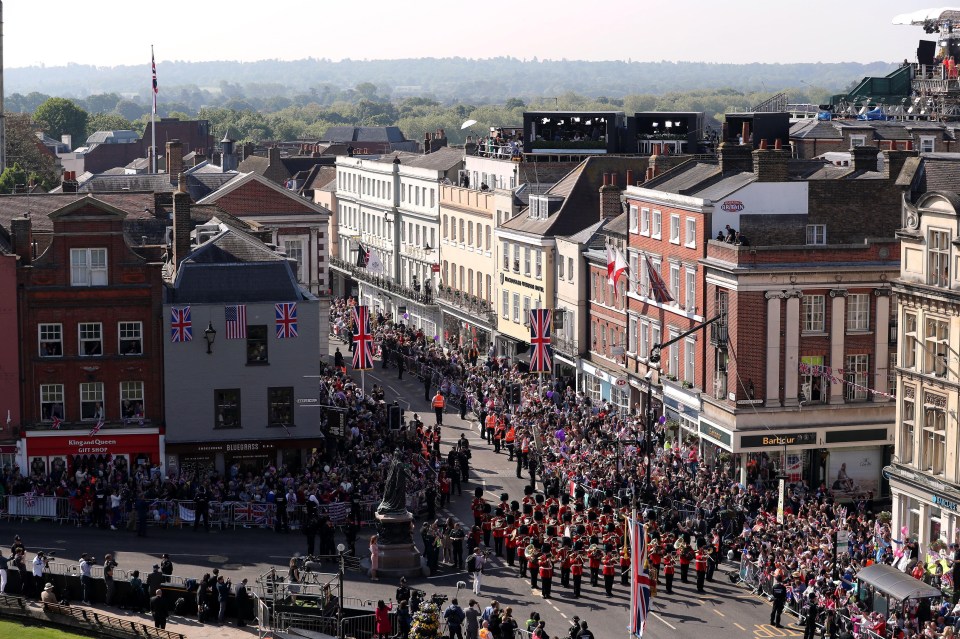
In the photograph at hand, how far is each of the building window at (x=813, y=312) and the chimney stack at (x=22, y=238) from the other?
30.3 meters

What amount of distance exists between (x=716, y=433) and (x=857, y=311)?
24.3ft

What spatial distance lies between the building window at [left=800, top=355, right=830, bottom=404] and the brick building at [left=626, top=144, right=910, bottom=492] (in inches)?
1.6

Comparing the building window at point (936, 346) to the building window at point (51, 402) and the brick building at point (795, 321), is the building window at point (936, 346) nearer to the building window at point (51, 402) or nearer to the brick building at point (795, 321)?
the brick building at point (795, 321)

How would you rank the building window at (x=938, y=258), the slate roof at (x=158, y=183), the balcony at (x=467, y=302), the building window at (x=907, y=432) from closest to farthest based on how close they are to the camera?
the building window at (x=938, y=258)
the building window at (x=907, y=432)
the balcony at (x=467, y=302)
the slate roof at (x=158, y=183)

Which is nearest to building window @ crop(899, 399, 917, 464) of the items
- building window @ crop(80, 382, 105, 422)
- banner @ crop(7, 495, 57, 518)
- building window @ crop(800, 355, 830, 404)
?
building window @ crop(800, 355, 830, 404)

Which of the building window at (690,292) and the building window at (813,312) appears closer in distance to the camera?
the building window at (813,312)

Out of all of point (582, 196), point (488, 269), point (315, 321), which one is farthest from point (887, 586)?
point (488, 269)

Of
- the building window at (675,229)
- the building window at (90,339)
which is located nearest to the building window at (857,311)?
the building window at (675,229)

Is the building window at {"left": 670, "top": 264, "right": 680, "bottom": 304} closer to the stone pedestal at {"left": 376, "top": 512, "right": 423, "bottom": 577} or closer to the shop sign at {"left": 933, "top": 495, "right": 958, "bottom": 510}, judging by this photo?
the shop sign at {"left": 933, "top": 495, "right": 958, "bottom": 510}

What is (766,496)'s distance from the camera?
60.2 m

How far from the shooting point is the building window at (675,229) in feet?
236

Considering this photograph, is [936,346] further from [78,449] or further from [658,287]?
[78,449]

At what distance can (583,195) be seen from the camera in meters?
89.6

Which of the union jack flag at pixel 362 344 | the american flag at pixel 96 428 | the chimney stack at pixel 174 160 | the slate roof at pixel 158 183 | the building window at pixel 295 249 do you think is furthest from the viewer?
the chimney stack at pixel 174 160
